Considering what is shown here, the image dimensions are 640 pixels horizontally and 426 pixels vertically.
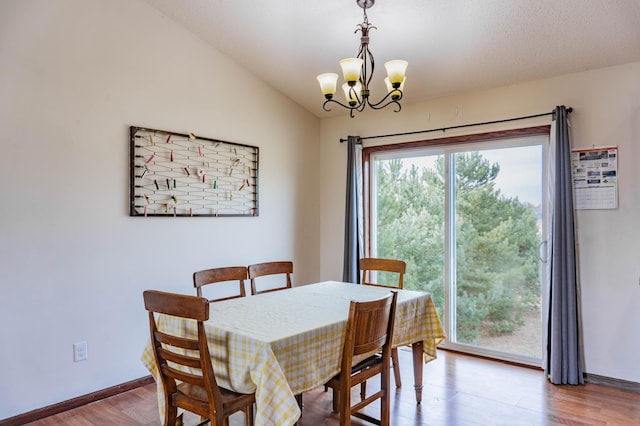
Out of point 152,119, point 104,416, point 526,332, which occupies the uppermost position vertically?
point 152,119

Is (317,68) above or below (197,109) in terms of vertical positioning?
above

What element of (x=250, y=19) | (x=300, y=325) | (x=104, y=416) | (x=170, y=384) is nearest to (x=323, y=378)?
(x=300, y=325)

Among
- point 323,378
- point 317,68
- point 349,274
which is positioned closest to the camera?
point 323,378

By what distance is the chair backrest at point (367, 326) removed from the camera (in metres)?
1.99

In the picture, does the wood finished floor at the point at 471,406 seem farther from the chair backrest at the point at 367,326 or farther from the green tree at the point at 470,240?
the chair backrest at the point at 367,326

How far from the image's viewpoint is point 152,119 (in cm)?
323

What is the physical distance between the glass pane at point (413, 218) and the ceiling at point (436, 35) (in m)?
0.80

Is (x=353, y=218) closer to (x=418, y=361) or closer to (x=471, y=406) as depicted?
(x=418, y=361)

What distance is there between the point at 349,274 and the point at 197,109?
2132mm

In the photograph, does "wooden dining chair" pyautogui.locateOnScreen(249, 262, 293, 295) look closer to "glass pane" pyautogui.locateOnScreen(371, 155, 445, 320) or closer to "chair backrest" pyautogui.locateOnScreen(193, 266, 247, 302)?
"chair backrest" pyautogui.locateOnScreen(193, 266, 247, 302)

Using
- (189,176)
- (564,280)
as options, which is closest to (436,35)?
(564,280)

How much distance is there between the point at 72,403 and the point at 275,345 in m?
→ 1.89

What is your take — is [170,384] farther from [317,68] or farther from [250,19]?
[317,68]

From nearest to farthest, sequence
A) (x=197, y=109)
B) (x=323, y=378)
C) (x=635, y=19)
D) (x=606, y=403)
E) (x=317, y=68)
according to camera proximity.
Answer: (x=323, y=378), (x=635, y=19), (x=606, y=403), (x=197, y=109), (x=317, y=68)
